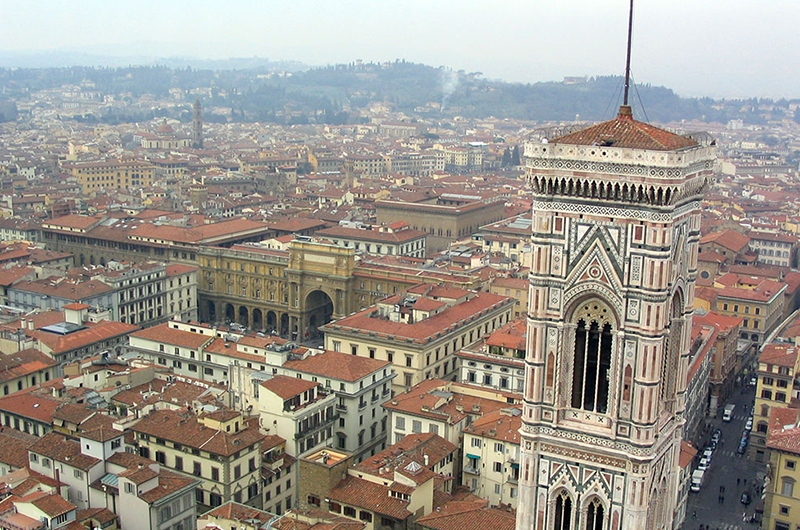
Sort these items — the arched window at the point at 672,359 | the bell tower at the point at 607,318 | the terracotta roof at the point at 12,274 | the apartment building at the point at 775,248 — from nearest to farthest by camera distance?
the bell tower at the point at 607,318, the arched window at the point at 672,359, the terracotta roof at the point at 12,274, the apartment building at the point at 775,248

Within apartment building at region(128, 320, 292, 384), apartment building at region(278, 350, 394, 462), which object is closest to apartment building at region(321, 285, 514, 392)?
apartment building at region(278, 350, 394, 462)

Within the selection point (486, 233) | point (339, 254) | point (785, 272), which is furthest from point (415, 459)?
point (785, 272)

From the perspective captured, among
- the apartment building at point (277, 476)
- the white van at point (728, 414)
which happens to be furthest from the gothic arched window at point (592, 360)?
the white van at point (728, 414)

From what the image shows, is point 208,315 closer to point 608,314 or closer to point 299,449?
point 299,449

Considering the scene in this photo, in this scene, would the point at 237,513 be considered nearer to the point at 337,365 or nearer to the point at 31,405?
the point at 337,365

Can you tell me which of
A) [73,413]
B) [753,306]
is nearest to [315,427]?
[73,413]

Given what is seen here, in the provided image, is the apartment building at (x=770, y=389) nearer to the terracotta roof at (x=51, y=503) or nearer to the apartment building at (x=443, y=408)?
the apartment building at (x=443, y=408)

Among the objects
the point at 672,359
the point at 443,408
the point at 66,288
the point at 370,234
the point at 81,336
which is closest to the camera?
the point at 672,359
